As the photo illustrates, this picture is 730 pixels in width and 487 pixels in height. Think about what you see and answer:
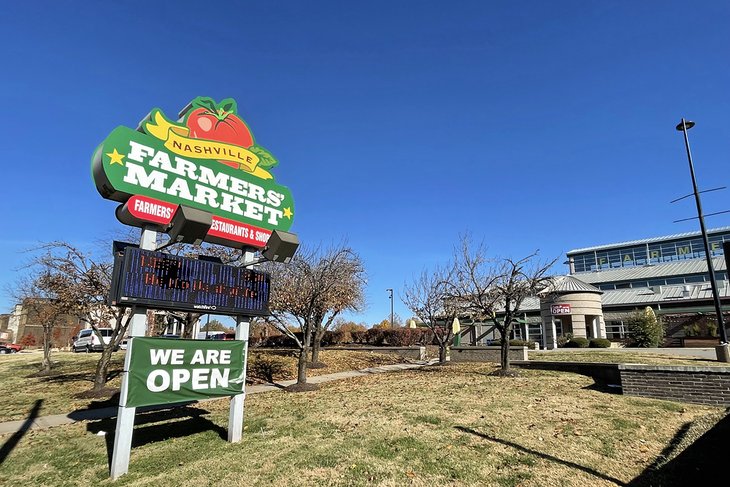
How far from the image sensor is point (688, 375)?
383 inches

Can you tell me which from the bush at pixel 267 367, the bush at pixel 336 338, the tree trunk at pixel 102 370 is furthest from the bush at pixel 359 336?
the tree trunk at pixel 102 370

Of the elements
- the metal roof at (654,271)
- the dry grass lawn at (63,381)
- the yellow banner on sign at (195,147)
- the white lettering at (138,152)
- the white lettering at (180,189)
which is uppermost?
the metal roof at (654,271)

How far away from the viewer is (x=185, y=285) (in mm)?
7172

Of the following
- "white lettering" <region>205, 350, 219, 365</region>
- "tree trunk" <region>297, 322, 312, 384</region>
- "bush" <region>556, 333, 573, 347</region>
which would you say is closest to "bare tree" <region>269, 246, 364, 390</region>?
"tree trunk" <region>297, 322, 312, 384</region>

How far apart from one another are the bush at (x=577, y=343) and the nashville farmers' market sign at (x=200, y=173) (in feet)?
108

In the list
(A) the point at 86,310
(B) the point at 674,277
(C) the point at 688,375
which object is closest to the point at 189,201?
Result: (A) the point at 86,310

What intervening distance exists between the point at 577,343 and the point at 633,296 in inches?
672

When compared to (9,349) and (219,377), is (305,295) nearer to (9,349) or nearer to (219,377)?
(219,377)

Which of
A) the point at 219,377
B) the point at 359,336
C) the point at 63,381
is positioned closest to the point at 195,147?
the point at 219,377

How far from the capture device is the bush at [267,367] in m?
17.4

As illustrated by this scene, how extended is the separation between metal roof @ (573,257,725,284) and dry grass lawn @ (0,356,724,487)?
46204 mm

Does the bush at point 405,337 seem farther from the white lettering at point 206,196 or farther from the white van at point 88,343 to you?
the white lettering at point 206,196

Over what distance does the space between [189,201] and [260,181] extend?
70.2 inches

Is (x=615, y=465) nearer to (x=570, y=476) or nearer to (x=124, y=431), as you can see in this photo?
(x=570, y=476)
